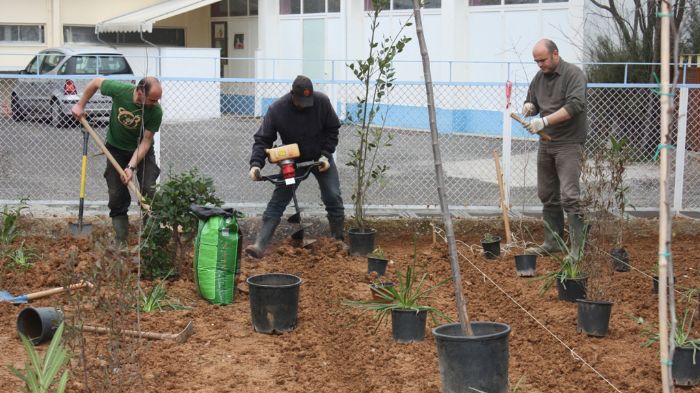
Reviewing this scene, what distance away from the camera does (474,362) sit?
4.59 meters

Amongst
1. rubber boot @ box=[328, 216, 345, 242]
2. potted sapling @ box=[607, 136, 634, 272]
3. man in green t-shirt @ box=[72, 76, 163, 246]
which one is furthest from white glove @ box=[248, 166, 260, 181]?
potted sapling @ box=[607, 136, 634, 272]

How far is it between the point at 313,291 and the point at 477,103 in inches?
398

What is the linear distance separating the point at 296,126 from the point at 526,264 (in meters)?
2.27

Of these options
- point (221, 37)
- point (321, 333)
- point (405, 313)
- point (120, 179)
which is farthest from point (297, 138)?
point (221, 37)

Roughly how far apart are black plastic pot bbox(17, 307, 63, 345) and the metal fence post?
618 centimetres

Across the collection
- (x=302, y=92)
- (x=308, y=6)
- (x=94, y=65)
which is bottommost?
(x=302, y=92)

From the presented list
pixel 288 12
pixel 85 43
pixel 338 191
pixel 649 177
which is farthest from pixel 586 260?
pixel 85 43

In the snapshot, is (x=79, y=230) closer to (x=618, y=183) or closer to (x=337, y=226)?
(x=337, y=226)

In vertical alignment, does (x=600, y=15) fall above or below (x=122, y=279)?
above

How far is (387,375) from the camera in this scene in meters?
5.25

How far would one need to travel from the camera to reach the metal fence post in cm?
932

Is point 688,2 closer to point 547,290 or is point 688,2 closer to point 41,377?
point 547,290

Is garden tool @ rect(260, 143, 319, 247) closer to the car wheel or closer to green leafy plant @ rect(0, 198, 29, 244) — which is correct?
green leafy plant @ rect(0, 198, 29, 244)

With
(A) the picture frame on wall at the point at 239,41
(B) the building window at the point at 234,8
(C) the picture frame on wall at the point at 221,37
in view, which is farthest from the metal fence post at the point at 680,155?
(C) the picture frame on wall at the point at 221,37
